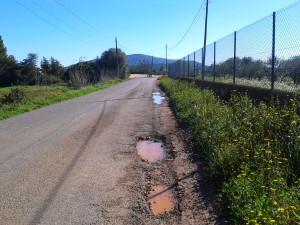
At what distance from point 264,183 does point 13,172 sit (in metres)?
4.00

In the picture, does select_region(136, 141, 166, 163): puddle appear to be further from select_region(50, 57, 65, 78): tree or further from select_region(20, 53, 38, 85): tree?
select_region(50, 57, 65, 78): tree

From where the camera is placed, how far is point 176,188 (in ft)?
15.0

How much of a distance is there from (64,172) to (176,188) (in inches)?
75.7

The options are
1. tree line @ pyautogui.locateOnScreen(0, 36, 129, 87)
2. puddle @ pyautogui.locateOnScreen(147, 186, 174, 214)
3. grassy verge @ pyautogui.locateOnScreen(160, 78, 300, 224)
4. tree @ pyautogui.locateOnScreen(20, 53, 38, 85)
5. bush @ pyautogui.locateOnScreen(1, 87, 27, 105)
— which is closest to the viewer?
grassy verge @ pyautogui.locateOnScreen(160, 78, 300, 224)

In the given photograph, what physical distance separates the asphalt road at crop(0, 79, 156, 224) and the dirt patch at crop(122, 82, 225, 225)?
24 centimetres

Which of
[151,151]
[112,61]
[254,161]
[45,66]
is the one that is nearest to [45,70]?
[45,66]

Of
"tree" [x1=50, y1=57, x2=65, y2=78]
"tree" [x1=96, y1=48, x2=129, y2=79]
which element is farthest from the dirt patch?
"tree" [x1=96, y1=48, x2=129, y2=79]

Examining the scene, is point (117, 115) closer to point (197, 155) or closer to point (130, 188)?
point (197, 155)

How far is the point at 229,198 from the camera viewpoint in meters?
3.52

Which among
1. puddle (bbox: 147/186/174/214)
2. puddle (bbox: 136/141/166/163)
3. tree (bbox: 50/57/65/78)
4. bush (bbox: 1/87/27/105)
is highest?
tree (bbox: 50/57/65/78)

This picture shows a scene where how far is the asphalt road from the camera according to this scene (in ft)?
12.4

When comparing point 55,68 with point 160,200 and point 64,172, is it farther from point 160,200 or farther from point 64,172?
point 160,200

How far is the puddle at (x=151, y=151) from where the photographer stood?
6239 mm

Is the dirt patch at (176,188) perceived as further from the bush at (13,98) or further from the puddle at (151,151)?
the bush at (13,98)
